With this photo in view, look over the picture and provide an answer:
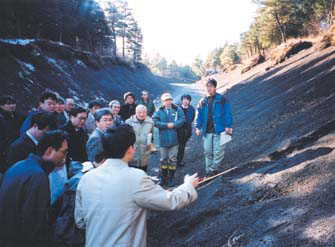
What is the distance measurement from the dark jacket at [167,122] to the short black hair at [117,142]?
4414 millimetres

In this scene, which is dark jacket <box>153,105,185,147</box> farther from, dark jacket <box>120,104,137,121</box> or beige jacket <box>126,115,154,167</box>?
dark jacket <box>120,104,137,121</box>

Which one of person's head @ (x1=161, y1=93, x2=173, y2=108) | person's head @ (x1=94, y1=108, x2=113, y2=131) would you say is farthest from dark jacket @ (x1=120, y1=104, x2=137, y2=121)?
person's head @ (x1=94, y1=108, x2=113, y2=131)

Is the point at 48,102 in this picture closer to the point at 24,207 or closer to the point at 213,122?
the point at 213,122

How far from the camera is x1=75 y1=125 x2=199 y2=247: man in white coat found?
2.50m

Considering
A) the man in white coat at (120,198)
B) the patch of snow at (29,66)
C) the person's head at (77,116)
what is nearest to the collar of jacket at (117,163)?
the man in white coat at (120,198)

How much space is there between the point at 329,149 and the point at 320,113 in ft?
10.7

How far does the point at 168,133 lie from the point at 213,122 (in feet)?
3.41

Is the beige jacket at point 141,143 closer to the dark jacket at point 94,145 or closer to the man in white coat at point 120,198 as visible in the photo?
the dark jacket at point 94,145

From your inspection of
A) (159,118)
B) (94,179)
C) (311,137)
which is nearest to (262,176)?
(311,137)

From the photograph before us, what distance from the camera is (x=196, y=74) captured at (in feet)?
465

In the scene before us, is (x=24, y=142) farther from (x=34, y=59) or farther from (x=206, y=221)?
(x=34, y=59)

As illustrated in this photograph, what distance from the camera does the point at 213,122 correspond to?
6.85 meters

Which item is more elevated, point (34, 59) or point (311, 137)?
point (34, 59)

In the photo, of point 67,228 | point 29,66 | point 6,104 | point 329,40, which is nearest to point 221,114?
point 67,228
